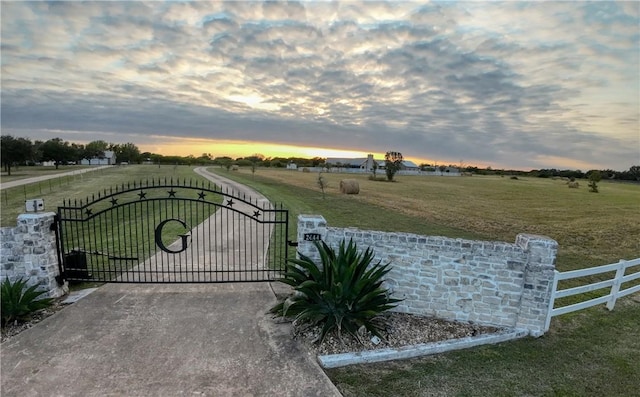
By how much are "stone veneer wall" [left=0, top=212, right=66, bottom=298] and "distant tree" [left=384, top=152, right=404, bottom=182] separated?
161ft

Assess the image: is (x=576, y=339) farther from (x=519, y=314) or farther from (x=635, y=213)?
(x=635, y=213)

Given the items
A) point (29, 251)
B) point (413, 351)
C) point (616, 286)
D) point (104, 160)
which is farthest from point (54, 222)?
point (104, 160)

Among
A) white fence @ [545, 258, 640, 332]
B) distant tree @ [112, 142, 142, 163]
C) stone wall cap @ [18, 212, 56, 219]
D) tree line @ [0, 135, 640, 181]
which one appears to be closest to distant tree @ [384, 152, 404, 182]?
tree line @ [0, 135, 640, 181]

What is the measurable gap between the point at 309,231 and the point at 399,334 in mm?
2336

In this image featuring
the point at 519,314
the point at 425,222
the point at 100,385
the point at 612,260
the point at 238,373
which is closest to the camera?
the point at 100,385

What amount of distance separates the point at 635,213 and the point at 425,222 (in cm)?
1850

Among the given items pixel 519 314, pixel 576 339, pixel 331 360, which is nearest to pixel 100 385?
pixel 331 360

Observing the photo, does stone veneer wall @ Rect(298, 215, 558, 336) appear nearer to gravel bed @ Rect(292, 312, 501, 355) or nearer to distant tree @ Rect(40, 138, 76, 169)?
gravel bed @ Rect(292, 312, 501, 355)

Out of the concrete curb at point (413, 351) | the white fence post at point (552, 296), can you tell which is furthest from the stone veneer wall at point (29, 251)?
the white fence post at point (552, 296)

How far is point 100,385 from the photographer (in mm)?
4008

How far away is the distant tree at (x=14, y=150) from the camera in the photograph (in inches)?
1425

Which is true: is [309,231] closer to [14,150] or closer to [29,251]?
[29,251]

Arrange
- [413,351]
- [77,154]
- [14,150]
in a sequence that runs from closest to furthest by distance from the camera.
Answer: [413,351] < [14,150] < [77,154]

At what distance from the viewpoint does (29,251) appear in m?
5.85
